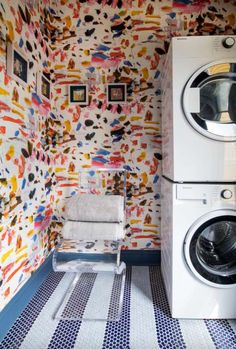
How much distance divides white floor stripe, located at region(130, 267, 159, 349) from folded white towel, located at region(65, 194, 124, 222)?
58 cm

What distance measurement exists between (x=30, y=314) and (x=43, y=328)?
0.19 m

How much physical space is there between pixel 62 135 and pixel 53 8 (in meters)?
1.21

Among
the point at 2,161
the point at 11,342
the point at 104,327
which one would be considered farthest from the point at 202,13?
the point at 11,342

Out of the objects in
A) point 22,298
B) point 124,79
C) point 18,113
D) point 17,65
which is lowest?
point 22,298

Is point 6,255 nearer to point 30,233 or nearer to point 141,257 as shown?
point 30,233

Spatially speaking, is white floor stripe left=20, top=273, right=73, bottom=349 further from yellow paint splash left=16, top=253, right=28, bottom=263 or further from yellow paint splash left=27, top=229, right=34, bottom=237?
yellow paint splash left=27, top=229, right=34, bottom=237

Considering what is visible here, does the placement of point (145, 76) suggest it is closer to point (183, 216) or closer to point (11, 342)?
point (183, 216)

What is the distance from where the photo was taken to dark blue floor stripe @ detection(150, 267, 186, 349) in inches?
51.0

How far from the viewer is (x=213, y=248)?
1.61 meters

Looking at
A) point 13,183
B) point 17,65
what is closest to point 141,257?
point 13,183

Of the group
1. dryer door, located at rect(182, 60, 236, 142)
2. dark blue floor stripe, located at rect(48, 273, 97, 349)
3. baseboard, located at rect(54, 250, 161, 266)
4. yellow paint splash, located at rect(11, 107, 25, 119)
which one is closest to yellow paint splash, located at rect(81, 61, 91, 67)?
yellow paint splash, located at rect(11, 107, 25, 119)

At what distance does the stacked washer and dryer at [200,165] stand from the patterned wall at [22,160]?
105 cm

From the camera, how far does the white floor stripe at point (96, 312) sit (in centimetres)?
130

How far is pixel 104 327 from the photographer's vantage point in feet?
4.64
